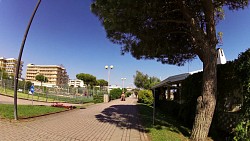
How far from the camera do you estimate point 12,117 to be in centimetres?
980

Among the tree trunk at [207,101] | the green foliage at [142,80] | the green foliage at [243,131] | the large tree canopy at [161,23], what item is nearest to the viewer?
the green foliage at [243,131]

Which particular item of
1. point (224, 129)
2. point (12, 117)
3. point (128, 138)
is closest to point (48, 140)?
point (128, 138)

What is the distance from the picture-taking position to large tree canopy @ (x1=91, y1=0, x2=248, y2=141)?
24.0 ft

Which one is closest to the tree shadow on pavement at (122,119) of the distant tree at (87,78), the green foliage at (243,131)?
the green foliage at (243,131)

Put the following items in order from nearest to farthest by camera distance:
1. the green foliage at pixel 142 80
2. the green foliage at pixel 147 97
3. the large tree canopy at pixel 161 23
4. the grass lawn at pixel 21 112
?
the large tree canopy at pixel 161 23, the grass lawn at pixel 21 112, the green foliage at pixel 147 97, the green foliage at pixel 142 80

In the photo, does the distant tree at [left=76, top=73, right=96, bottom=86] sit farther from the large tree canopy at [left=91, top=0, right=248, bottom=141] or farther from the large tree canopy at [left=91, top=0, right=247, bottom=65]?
the large tree canopy at [left=91, top=0, right=248, bottom=141]

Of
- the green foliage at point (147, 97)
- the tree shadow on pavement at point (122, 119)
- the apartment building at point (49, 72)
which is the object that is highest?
the apartment building at point (49, 72)

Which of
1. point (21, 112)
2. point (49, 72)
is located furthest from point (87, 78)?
point (49, 72)

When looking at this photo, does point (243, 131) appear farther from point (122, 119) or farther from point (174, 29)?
point (122, 119)

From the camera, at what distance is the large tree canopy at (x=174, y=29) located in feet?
24.0

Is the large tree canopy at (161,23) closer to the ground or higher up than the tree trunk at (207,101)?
higher up

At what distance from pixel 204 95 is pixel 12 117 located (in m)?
7.90

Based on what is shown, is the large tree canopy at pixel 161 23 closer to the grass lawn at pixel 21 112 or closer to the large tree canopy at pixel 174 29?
the large tree canopy at pixel 174 29

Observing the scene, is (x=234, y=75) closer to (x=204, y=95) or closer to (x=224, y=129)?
(x=204, y=95)
